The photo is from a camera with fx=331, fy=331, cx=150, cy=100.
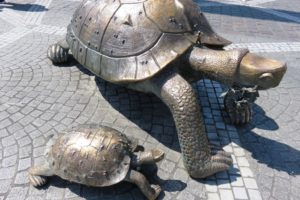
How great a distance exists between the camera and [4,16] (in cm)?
852

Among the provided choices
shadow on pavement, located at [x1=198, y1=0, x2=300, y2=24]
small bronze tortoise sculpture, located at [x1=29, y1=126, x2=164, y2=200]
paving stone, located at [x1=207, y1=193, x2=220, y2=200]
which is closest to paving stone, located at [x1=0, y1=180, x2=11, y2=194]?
small bronze tortoise sculpture, located at [x1=29, y1=126, x2=164, y2=200]

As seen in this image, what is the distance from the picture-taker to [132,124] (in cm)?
478

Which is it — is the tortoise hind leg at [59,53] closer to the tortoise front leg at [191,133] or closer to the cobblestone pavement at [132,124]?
the cobblestone pavement at [132,124]

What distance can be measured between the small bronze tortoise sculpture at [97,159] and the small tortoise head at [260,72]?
49.9 inches

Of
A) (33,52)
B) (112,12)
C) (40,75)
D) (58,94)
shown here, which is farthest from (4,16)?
(112,12)

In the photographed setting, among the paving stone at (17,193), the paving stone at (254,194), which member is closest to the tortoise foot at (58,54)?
the paving stone at (17,193)

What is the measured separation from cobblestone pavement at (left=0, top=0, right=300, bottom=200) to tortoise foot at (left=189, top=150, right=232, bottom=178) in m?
0.12

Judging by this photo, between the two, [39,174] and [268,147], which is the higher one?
[39,174]

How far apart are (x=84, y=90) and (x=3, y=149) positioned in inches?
65.8

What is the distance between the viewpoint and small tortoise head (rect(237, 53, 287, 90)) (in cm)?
343

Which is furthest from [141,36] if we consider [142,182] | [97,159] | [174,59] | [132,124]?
[142,182]

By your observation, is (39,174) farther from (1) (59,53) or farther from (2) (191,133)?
(1) (59,53)

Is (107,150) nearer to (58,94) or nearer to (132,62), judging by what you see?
(132,62)

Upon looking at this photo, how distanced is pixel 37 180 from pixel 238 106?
2.82m
